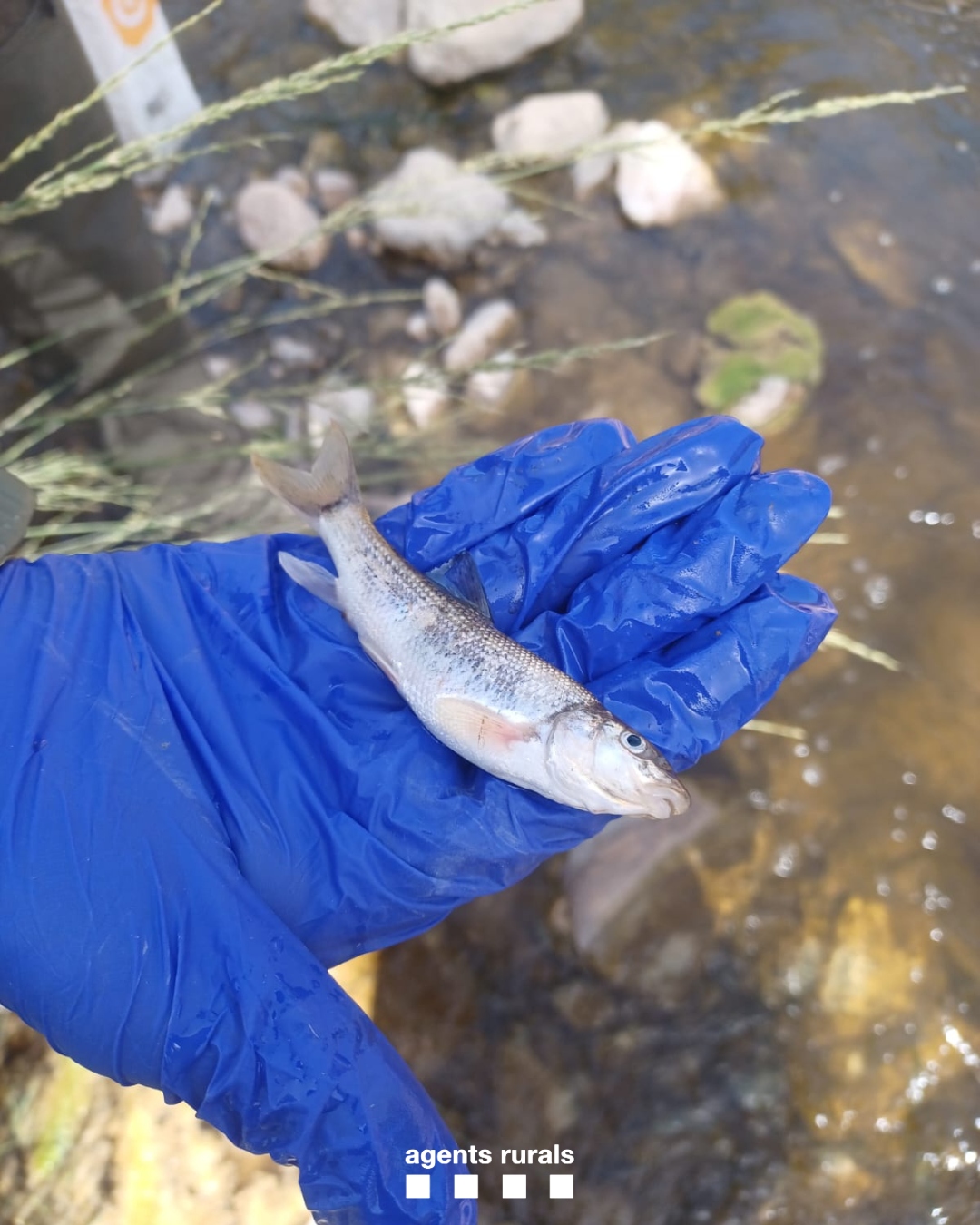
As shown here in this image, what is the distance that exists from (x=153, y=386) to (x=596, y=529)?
2.67m

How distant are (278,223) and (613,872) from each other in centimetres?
440

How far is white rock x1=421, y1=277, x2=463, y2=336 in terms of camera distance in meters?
5.17

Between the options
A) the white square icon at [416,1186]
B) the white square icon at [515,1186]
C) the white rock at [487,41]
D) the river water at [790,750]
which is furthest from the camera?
the white rock at [487,41]

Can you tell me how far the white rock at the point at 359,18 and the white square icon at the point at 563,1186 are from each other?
6.70 meters

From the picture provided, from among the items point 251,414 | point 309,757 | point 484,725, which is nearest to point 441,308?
point 251,414

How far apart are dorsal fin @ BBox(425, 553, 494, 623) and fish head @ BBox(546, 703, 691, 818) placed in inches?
17.3

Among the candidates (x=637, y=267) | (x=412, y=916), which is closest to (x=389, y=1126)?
(x=412, y=916)

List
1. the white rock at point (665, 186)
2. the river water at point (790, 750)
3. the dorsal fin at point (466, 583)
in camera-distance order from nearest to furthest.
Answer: the dorsal fin at point (466, 583) → the river water at point (790, 750) → the white rock at point (665, 186)

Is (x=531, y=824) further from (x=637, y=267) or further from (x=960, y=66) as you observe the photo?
(x=960, y=66)

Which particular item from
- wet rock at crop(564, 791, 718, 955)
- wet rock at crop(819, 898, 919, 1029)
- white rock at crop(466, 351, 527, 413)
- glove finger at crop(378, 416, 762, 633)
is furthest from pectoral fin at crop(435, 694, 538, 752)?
white rock at crop(466, 351, 527, 413)

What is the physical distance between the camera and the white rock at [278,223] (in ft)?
17.4

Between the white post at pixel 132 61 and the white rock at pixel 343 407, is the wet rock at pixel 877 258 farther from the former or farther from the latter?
the white post at pixel 132 61

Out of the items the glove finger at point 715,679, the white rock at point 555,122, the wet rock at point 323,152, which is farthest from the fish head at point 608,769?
the wet rock at point 323,152

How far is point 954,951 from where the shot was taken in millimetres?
3553
